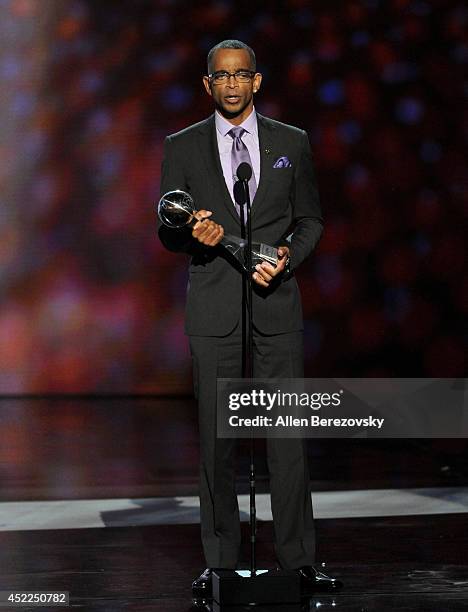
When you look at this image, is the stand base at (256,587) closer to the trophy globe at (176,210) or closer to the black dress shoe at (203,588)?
the black dress shoe at (203,588)

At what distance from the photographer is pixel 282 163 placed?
3.24m

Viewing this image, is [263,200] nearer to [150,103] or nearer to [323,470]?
[323,470]

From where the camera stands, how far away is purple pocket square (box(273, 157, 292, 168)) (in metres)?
3.24

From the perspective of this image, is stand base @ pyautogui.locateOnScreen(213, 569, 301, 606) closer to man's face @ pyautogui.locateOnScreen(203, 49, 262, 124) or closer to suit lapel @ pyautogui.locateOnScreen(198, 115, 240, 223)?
suit lapel @ pyautogui.locateOnScreen(198, 115, 240, 223)

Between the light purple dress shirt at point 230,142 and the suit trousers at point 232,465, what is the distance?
39cm

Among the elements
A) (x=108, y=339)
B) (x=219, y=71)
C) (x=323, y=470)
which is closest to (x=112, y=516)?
(x=323, y=470)

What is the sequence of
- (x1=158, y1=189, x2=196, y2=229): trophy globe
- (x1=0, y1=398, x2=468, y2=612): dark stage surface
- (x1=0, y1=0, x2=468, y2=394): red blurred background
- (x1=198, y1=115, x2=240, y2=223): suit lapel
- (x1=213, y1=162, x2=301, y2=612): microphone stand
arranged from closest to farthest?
1. (x1=158, y1=189, x2=196, y2=229): trophy globe
2. (x1=213, y1=162, x2=301, y2=612): microphone stand
3. (x1=198, y1=115, x2=240, y2=223): suit lapel
4. (x1=0, y1=398, x2=468, y2=612): dark stage surface
5. (x1=0, y1=0, x2=468, y2=394): red blurred background

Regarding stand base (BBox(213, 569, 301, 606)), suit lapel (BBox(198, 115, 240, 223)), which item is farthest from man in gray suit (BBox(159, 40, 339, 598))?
stand base (BBox(213, 569, 301, 606))

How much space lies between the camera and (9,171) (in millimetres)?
8680

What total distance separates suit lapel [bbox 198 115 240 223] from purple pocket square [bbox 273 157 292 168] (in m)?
0.14

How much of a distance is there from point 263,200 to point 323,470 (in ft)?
9.45

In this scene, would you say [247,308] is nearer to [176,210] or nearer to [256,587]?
[176,210]

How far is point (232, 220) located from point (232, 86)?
334 mm

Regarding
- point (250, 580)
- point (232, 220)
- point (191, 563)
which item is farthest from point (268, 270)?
point (191, 563)
